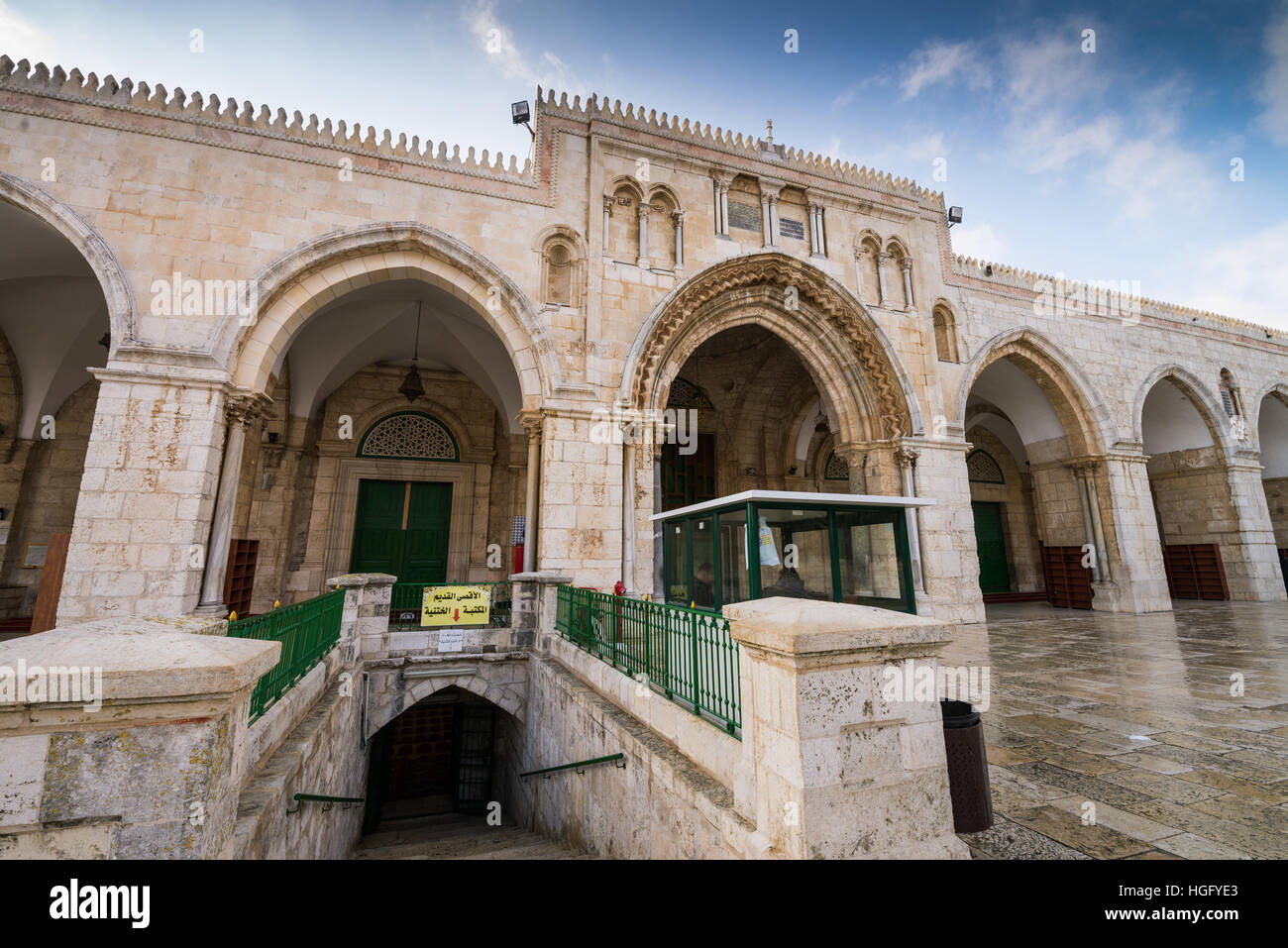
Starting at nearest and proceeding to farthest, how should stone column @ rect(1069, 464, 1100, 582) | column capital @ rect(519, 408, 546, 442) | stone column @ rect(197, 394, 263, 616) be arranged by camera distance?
stone column @ rect(197, 394, 263, 616) → column capital @ rect(519, 408, 546, 442) → stone column @ rect(1069, 464, 1100, 582)

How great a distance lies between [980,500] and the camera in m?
17.4

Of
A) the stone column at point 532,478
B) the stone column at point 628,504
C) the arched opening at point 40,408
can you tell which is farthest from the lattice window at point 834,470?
the arched opening at point 40,408

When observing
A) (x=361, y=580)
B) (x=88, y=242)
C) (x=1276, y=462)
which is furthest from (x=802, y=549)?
(x=1276, y=462)

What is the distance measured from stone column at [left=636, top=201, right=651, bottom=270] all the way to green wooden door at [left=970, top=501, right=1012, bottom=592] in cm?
1365

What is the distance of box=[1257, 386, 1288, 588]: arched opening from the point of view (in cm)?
1595

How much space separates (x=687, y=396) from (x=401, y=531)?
7.76 meters

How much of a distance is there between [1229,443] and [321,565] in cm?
2236

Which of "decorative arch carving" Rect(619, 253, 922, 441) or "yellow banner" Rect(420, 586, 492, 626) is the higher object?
"decorative arch carving" Rect(619, 253, 922, 441)

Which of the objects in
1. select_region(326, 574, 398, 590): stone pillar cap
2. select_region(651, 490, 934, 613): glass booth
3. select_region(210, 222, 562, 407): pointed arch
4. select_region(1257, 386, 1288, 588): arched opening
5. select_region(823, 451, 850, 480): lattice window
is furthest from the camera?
select_region(1257, 386, 1288, 588): arched opening

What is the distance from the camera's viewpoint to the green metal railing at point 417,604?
760cm

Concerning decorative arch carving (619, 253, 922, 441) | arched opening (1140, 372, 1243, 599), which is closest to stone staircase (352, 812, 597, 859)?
decorative arch carving (619, 253, 922, 441)

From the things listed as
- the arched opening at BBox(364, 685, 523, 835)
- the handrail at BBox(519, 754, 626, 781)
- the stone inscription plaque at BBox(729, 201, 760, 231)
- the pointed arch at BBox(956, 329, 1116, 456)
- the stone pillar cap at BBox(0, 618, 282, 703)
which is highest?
the stone inscription plaque at BBox(729, 201, 760, 231)

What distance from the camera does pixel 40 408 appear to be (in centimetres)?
991

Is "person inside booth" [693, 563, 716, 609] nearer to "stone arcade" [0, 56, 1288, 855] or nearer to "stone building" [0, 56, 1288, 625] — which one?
"stone arcade" [0, 56, 1288, 855]
